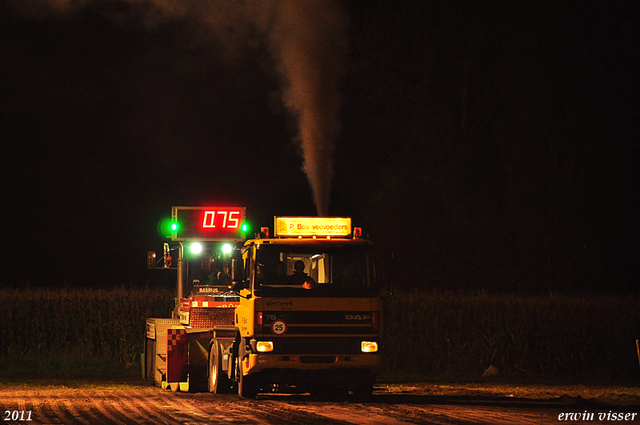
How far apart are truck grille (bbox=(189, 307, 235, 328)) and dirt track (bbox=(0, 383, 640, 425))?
56.3 inches

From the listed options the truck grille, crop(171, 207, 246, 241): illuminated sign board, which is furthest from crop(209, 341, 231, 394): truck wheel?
crop(171, 207, 246, 241): illuminated sign board

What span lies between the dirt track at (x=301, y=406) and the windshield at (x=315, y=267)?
81.8 inches

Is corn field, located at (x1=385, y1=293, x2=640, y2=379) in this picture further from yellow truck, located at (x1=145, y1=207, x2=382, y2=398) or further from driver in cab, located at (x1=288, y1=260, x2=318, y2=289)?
driver in cab, located at (x1=288, y1=260, x2=318, y2=289)

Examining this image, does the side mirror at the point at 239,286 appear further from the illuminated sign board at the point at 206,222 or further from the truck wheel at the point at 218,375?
the illuminated sign board at the point at 206,222

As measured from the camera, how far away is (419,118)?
1857 inches

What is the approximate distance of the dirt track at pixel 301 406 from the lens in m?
14.9

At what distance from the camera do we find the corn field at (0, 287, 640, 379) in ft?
96.9

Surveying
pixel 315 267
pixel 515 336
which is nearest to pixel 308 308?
pixel 315 267

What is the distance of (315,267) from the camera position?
17672mm

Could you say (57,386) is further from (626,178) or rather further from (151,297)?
(626,178)

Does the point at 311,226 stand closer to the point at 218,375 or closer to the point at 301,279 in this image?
the point at 301,279

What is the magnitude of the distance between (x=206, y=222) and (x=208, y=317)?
2.22m

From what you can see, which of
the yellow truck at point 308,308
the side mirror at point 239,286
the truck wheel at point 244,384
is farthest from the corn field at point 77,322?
the yellow truck at point 308,308

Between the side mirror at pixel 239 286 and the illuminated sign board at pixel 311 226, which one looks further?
the illuminated sign board at pixel 311 226
